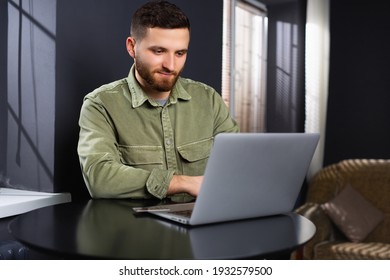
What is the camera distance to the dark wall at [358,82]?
15.4 feet

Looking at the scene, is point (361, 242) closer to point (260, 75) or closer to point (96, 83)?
point (260, 75)

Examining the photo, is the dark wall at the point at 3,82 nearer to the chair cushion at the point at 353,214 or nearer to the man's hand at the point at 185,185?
the man's hand at the point at 185,185

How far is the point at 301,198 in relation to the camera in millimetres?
4875

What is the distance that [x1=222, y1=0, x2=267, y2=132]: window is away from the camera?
4.16 m

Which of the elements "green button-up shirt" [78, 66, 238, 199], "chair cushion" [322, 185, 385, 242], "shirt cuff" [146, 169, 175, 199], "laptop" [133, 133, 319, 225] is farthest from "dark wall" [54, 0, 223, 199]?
"chair cushion" [322, 185, 385, 242]

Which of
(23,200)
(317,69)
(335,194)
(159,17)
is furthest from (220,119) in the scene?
(317,69)

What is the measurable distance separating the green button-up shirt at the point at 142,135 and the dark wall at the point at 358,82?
3.00m

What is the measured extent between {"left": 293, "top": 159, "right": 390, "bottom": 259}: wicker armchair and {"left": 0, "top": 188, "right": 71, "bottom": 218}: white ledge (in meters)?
2.03

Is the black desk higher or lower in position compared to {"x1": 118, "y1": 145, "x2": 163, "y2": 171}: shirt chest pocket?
lower

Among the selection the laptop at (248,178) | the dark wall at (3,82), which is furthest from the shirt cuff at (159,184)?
the dark wall at (3,82)

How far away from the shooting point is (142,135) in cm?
188

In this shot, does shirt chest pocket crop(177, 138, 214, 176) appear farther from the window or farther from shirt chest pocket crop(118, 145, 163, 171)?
the window

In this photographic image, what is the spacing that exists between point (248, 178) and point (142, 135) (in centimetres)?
71
